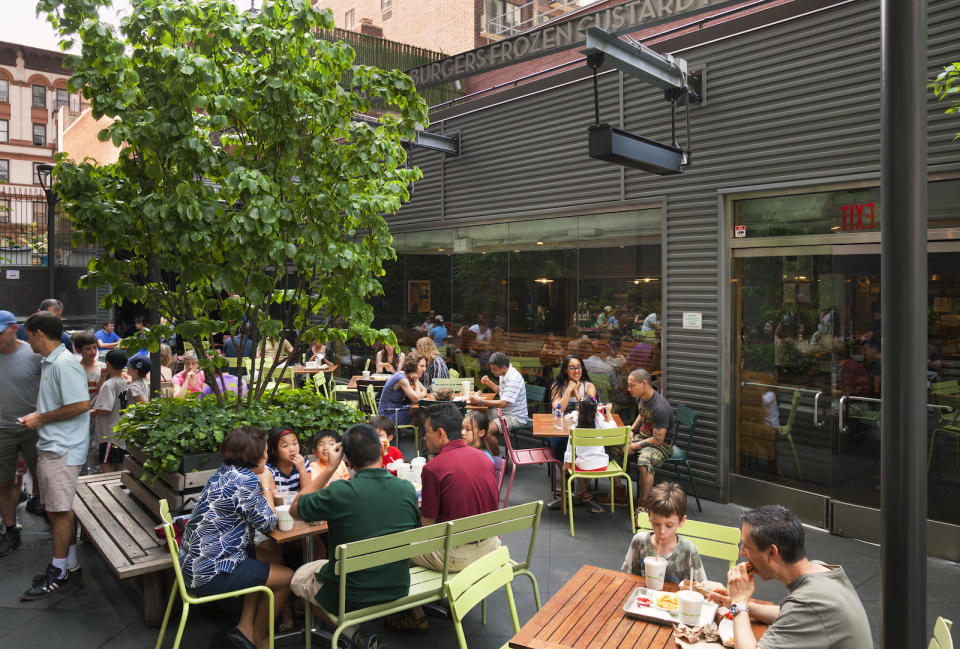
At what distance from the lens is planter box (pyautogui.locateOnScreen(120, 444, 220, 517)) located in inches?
203

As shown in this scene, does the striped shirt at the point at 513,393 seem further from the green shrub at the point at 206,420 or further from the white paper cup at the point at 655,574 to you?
the white paper cup at the point at 655,574

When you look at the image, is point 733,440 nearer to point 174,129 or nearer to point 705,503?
point 705,503

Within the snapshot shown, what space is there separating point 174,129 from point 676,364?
5.99 m

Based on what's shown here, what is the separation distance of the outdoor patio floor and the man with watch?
214 cm

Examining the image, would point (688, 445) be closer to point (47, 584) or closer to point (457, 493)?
point (457, 493)

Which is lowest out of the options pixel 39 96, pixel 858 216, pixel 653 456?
pixel 653 456

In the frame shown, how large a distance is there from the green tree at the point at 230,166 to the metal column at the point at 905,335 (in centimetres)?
401

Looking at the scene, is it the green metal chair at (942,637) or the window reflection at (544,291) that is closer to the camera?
the green metal chair at (942,637)

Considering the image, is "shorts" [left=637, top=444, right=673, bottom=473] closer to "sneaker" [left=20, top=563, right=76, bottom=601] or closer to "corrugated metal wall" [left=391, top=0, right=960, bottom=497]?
"corrugated metal wall" [left=391, top=0, right=960, bottom=497]

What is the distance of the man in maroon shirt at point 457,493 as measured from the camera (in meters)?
4.51

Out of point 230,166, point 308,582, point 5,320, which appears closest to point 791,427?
point 308,582

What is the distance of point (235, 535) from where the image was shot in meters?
4.27

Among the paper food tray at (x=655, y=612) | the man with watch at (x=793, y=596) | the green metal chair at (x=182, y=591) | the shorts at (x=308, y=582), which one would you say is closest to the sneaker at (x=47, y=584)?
the green metal chair at (x=182, y=591)

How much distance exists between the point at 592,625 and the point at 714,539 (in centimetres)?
124
